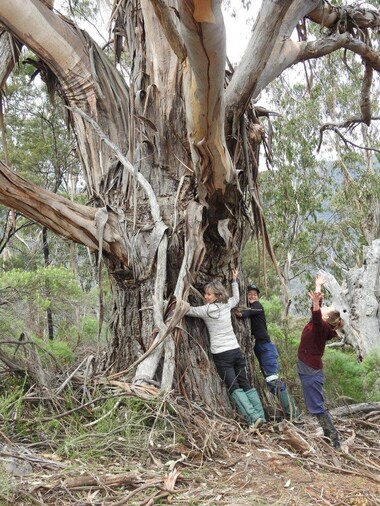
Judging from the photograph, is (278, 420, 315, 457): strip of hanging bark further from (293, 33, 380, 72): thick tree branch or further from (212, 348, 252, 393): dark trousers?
(293, 33, 380, 72): thick tree branch

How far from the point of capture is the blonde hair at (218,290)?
5161 mm

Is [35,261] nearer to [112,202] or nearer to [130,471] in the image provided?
[112,202]

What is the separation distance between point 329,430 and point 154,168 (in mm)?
2607

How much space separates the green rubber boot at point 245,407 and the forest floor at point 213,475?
0.34 meters

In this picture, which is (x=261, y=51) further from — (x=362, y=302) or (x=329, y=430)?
(x=362, y=302)

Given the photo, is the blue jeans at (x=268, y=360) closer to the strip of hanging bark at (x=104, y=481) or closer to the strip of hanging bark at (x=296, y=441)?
the strip of hanging bark at (x=296, y=441)

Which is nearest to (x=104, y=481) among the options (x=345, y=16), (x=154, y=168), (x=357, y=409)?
(x=154, y=168)

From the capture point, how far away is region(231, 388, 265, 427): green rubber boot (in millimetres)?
4867

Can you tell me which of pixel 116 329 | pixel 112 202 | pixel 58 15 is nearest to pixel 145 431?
pixel 116 329

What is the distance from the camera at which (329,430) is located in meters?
4.55

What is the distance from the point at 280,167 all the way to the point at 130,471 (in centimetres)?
1228

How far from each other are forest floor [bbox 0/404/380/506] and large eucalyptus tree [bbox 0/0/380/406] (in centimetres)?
70

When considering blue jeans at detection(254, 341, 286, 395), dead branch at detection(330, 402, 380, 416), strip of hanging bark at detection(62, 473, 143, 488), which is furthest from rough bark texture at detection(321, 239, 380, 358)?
strip of hanging bark at detection(62, 473, 143, 488)

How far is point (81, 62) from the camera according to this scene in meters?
5.41
